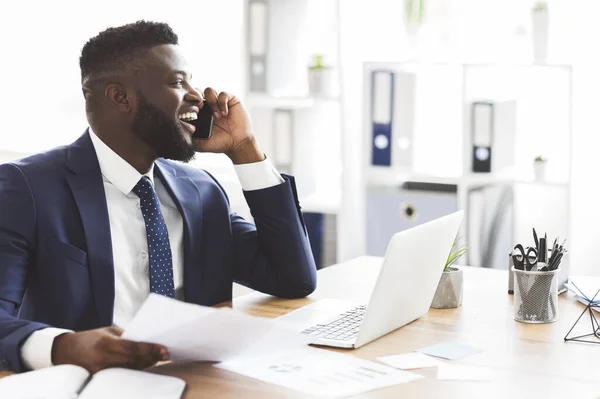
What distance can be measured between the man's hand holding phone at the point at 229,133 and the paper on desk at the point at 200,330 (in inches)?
23.7

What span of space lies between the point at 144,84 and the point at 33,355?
0.62 m

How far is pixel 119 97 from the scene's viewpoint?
1816mm

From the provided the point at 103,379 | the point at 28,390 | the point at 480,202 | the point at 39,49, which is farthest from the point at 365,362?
the point at 39,49

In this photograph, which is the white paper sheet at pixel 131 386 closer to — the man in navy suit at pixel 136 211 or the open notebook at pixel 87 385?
the open notebook at pixel 87 385

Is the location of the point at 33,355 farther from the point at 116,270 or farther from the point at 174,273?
the point at 174,273

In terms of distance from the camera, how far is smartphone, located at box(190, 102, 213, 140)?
2006mm

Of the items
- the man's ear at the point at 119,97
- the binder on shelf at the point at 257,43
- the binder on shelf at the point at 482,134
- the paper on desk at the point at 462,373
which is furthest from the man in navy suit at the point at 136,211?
the binder on shelf at the point at 257,43

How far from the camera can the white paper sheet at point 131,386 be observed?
125 cm

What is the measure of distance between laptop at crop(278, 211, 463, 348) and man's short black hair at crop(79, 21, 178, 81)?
0.60 meters

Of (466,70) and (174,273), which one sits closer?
(174,273)

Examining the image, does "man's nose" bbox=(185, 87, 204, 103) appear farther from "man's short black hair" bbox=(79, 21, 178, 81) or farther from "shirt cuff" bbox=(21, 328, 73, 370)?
"shirt cuff" bbox=(21, 328, 73, 370)

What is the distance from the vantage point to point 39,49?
4371 mm

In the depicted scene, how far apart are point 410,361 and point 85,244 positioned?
2.15 feet

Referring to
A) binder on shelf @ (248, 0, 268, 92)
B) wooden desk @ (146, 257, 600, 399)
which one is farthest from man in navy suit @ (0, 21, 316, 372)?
binder on shelf @ (248, 0, 268, 92)
